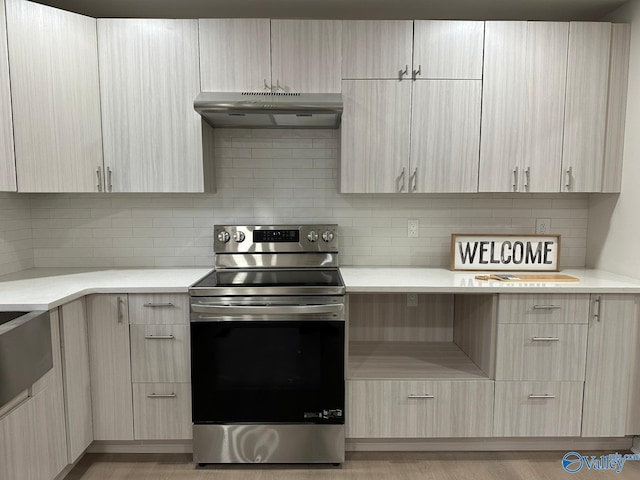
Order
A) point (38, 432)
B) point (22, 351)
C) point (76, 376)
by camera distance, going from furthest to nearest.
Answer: point (76, 376) → point (38, 432) → point (22, 351)

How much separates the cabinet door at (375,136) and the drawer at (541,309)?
0.83 metres

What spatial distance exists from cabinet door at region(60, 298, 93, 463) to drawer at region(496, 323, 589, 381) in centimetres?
209

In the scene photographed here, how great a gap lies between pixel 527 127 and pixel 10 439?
2.81 metres

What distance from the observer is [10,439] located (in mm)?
1503

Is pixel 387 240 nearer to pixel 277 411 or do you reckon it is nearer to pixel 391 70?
pixel 391 70

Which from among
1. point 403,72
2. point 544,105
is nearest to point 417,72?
point 403,72

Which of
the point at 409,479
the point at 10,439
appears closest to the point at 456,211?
the point at 409,479

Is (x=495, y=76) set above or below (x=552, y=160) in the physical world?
above

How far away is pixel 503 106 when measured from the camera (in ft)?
7.58

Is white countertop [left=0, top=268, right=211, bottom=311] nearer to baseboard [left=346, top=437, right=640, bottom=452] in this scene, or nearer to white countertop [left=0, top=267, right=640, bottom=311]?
white countertop [left=0, top=267, right=640, bottom=311]

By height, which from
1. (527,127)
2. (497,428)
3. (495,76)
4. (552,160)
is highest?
(495,76)

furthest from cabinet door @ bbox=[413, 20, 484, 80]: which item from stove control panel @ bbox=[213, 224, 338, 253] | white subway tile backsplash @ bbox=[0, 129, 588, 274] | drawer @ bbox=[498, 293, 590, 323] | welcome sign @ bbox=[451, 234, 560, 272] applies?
drawer @ bbox=[498, 293, 590, 323]

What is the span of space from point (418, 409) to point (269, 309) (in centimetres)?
95

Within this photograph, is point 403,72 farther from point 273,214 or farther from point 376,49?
point 273,214
